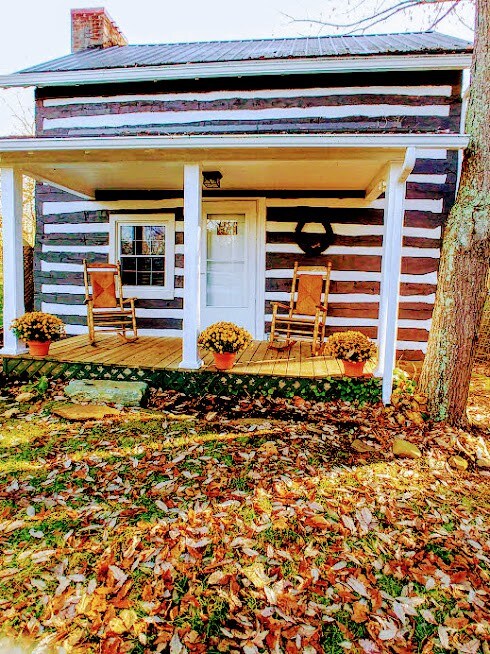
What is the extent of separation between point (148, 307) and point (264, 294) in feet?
5.90

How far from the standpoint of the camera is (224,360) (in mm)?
4426

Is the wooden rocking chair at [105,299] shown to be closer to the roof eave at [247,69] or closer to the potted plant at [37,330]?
the potted plant at [37,330]

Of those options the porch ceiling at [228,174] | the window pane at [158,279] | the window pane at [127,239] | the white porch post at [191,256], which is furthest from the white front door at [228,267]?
the white porch post at [191,256]

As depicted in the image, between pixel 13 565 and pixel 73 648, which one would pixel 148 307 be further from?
pixel 73 648

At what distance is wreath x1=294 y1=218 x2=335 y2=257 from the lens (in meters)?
6.04

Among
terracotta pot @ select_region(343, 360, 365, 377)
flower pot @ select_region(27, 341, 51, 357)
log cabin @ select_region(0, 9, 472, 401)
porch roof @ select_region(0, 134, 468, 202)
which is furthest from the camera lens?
log cabin @ select_region(0, 9, 472, 401)

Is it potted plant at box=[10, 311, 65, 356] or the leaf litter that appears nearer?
the leaf litter

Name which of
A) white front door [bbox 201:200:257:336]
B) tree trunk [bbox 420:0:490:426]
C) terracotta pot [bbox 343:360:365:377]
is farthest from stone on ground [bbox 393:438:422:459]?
white front door [bbox 201:200:257:336]

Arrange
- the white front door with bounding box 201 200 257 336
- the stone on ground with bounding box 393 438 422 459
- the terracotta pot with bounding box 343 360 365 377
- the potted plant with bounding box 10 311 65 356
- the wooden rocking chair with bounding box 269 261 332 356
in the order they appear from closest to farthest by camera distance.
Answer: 1. the stone on ground with bounding box 393 438 422 459
2. the terracotta pot with bounding box 343 360 365 377
3. the potted plant with bounding box 10 311 65 356
4. the wooden rocking chair with bounding box 269 261 332 356
5. the white front door with bounding box 201 200 257 336

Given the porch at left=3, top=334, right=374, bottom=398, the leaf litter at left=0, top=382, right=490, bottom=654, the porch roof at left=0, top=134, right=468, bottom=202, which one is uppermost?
the porch roof at left=0, top=134, right=468, bottom=202

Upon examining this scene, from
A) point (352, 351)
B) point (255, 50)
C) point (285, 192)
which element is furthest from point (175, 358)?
point (255, 50)

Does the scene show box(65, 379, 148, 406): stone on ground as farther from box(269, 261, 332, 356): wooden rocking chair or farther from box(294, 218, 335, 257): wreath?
box(294, 218, 335, 257): wreath

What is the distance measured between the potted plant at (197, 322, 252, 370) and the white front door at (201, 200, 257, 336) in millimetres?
1962

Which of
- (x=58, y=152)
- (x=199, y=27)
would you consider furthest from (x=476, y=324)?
(x=199, y=27)
